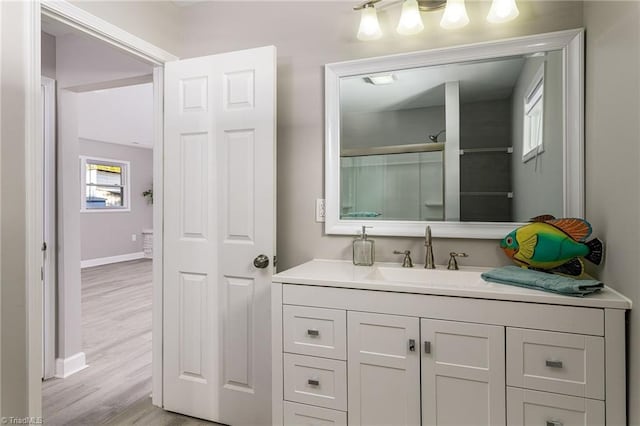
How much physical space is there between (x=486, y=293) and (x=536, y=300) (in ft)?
0.50

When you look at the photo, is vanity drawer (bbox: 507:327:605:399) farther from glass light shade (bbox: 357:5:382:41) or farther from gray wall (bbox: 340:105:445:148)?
glass light shade (bbox: 357:5:382:41)

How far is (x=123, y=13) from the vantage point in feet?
6.34

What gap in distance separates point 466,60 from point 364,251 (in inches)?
41.0

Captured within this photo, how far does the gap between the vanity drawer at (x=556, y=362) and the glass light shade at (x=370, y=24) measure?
146cm

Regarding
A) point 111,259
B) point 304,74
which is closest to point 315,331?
point 304,74

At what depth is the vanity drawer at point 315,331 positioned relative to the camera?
4.88ft

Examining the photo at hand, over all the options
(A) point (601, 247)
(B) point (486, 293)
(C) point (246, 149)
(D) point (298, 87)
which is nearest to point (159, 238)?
(C) point (246, 149)

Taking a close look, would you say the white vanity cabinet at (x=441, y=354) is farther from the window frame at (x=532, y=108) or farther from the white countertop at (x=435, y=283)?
the window frame at (x=532, y=108)

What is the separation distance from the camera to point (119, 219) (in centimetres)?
768

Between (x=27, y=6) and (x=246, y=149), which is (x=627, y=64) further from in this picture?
(x=27, y=6)

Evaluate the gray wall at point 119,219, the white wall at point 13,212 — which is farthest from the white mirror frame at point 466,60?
the gray wall at point 119,219

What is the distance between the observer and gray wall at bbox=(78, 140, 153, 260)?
698cm

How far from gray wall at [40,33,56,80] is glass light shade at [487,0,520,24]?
2.81m

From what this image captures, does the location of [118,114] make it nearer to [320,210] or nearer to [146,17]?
[146,17]
